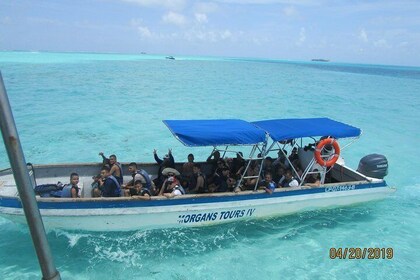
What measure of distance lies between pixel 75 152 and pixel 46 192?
8.93m

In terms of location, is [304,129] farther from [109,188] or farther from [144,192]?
[109,188]

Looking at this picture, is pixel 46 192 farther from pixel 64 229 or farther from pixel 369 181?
pixel 369 181

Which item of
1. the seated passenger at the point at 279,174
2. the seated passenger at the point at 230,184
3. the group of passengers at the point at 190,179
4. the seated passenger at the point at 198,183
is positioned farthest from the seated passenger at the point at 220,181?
the seated passenger at the point at 279,174

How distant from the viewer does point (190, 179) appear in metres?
9.64

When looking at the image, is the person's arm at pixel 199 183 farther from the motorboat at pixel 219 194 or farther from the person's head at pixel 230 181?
the person's head at pixel 230 181

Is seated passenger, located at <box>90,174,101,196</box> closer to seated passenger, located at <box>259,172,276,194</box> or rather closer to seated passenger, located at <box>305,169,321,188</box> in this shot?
seated passenger, located at <box>259,172,276,194</box>

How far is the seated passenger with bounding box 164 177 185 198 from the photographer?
8.42 metres

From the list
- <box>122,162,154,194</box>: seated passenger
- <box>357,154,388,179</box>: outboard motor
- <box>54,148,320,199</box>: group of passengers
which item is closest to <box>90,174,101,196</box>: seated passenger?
<box>54,148,320,199</box>: group of passengers

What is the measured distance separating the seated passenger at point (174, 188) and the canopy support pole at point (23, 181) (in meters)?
5.19

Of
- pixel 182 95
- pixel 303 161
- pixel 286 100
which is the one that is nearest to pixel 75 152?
pixel 303 161

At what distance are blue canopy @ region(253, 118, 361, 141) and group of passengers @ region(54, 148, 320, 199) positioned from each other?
726 millimetres
